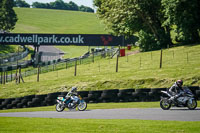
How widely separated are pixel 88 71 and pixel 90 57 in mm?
11153

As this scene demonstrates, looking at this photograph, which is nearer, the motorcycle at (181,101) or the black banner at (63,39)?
the motorcycle at (181,101)

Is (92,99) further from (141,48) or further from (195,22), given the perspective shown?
(141,48)

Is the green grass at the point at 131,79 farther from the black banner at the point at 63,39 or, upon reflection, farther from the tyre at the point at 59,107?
the black banner at the point at 63,39

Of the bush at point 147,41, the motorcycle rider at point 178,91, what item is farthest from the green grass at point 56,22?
the motorcycle rider at point 178,91

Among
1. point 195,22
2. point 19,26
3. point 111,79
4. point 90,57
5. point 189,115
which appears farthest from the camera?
point 19,26

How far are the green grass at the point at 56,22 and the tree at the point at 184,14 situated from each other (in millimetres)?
63206

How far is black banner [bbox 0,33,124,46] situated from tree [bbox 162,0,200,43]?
17131 mm

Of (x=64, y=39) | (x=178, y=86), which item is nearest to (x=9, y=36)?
(x=64, y=39)

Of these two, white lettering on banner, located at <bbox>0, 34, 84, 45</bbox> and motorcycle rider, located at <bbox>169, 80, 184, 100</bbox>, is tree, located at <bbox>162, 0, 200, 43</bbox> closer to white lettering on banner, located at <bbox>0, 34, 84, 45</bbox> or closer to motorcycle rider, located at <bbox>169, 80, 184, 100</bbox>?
white lettering on banner, located at <bbox>0, 34, 84, 45</bbox>

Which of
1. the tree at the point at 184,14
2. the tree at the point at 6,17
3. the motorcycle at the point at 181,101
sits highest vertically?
the tree at the point at 6,17

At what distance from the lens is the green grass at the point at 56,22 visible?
112750 millimetres

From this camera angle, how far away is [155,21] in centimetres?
4953

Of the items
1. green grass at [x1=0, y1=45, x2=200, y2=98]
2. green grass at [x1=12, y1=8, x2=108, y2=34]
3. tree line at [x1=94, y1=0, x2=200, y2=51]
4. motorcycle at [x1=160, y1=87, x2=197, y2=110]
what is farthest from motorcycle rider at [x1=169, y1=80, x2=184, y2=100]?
green grass at [x1=12, y1=8, x2=108, y2=34]

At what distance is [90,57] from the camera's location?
49.7 meters
